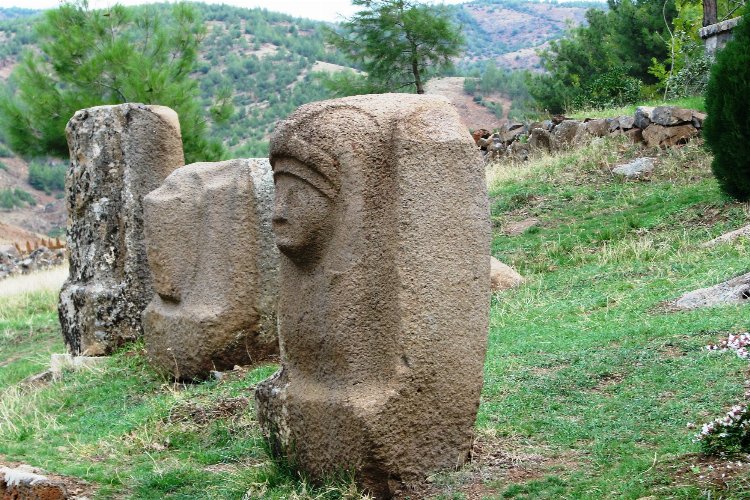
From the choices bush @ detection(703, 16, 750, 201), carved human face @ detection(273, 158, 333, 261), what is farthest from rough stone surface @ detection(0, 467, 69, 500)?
bush @ detection(703, 16, 750, 201)

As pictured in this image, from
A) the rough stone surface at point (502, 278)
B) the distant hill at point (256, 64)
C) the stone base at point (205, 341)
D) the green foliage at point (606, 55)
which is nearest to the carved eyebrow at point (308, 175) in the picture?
the stone base at point (205, 341)

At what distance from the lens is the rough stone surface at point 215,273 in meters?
7.54

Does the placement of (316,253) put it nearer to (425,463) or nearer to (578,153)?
(425,463)

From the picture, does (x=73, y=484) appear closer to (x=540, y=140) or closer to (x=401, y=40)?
(x=540, y=140)

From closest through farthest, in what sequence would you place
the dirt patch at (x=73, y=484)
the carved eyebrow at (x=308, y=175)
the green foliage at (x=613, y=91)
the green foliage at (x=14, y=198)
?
1. the carved eyebrow at (x=308, y=175)
2. the dirt patch at (x=73, y=484)
3. the green foliage at (x=613, y=91)
4. the green foliage at (x=14, y=198)

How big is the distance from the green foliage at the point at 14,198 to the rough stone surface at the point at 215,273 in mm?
39992

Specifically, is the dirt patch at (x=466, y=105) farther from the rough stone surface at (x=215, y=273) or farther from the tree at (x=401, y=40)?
the rough stone surface at (x=215, y=273)

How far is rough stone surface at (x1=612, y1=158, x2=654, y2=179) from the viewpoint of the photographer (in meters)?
13.5

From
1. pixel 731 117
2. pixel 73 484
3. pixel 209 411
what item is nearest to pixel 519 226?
pixel 731 117

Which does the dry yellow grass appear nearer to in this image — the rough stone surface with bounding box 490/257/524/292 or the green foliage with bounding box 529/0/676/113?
the rough stone surface with bounding box 490/257/524/292

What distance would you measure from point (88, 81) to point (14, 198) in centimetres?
2948

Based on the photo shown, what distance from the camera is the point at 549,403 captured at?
534 centimetres

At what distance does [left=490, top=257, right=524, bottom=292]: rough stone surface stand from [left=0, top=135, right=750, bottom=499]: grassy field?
0.19 m

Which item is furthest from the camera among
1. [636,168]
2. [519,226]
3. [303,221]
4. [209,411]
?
[636,168]
